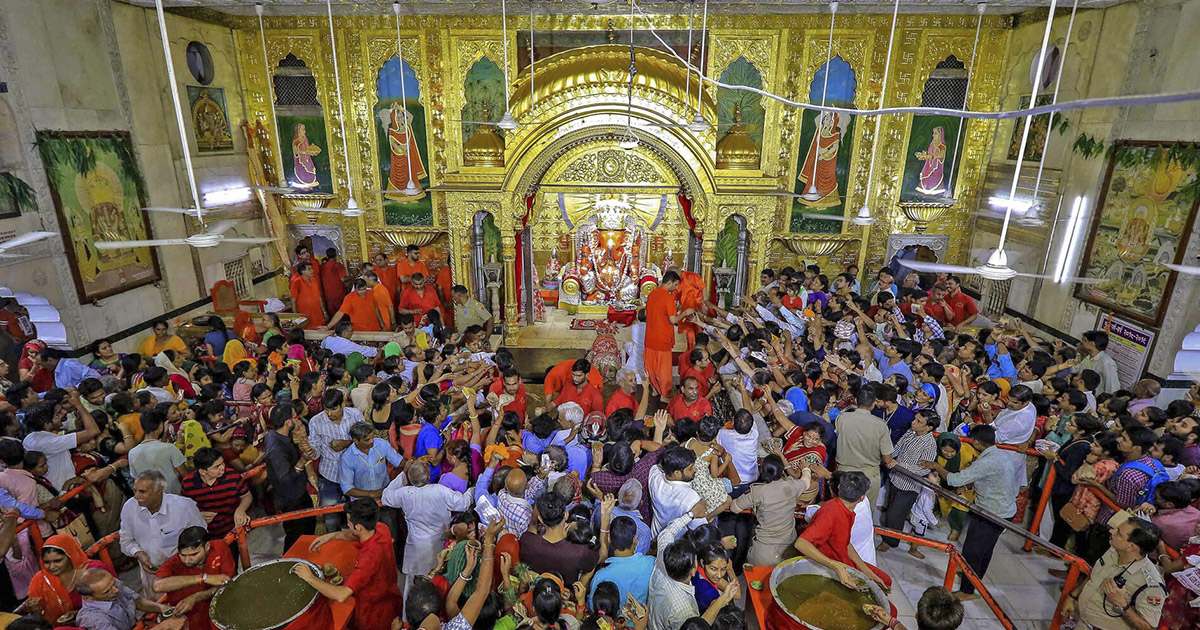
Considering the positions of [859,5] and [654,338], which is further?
[859,5]

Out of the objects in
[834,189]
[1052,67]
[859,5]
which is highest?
[859,5]

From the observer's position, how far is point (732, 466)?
14.7ft

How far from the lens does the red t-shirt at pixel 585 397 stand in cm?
564

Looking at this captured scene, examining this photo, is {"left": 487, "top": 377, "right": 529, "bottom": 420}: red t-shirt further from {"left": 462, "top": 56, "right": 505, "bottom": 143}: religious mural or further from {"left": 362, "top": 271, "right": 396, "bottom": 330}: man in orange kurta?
{"left": 462, "top": 56, "right": 505, "bottom": 143}: religious mural

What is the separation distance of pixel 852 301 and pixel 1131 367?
3047 millimetres

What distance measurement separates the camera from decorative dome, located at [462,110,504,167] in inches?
394

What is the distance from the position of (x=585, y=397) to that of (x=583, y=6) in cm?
654

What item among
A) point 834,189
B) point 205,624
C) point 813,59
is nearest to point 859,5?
point 813,59

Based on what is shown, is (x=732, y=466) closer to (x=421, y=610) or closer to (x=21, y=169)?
(x=421, y=610)

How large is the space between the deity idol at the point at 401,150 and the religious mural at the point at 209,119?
2.54m

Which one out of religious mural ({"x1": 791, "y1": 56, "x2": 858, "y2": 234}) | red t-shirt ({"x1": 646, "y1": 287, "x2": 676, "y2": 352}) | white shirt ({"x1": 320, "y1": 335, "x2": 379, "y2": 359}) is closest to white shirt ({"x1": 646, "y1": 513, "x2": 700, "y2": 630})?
red t-shirt ({"x1": 646, "y1": 287, "x2": 676, "y2": 352})

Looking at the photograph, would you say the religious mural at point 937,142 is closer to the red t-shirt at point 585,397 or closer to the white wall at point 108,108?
the red t-shirt at point 585,397

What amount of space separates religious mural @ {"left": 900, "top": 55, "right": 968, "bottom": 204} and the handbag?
6.69 meters

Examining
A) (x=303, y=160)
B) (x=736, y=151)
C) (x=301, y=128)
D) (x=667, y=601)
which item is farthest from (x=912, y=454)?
(x=301, y=128)
